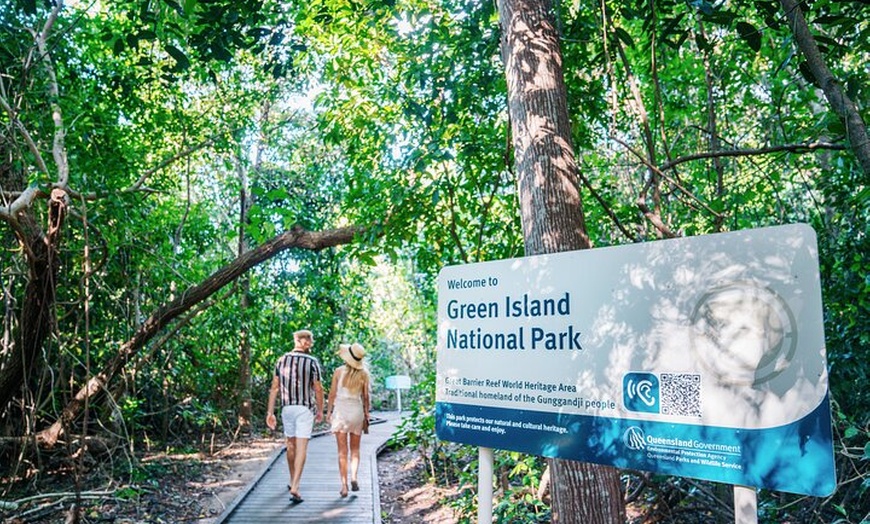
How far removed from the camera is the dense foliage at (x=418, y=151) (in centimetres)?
471

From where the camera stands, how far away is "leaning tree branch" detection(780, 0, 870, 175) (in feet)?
8.48

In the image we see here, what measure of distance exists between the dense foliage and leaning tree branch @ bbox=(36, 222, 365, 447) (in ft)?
0.97

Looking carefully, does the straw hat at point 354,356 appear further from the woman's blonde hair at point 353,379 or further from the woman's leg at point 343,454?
the woman's leg at point 343,454

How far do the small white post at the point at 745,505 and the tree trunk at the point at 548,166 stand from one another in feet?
3.23

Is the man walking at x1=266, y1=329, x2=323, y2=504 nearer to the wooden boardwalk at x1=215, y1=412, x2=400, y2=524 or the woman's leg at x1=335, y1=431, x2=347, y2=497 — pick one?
the wooden boardwalk at x1=215, y1=412, x2=400, y2=524

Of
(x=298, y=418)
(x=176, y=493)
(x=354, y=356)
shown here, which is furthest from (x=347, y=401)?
(x=176, y=493)

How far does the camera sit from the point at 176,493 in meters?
7.59

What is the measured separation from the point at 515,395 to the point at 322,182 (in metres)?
12.0

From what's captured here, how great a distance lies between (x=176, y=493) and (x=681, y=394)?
7.23 m

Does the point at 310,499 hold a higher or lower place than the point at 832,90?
lower

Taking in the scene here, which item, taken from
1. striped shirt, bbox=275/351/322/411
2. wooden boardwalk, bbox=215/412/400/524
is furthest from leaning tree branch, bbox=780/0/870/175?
striped shirt, bbox=275/351/322/411

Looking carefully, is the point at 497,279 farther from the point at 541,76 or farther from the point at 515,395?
the point at 541,76

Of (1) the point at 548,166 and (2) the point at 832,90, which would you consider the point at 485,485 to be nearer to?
(1) the point at 548,166

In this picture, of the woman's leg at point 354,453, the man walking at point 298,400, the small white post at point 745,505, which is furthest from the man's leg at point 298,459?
the small white post at point 745,505
